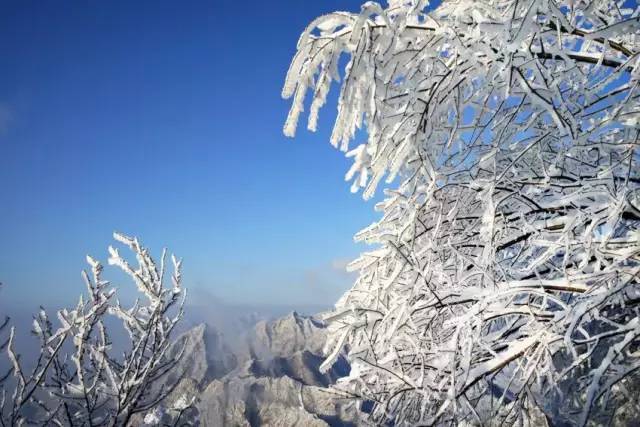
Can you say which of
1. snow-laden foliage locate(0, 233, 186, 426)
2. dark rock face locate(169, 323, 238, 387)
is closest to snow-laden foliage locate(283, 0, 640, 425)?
snow-laden foliage locate(0, 233, 186, 426)

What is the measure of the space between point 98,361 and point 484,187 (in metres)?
3.46

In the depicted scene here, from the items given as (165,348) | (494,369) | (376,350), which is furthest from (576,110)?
(165,348)

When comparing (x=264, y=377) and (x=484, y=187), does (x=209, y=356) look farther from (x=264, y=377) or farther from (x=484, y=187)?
(x=484, y=187)

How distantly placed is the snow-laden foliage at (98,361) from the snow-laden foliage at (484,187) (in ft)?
5.83

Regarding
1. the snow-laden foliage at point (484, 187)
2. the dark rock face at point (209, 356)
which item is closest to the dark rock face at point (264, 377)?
the dark rock face at point (209, 356)

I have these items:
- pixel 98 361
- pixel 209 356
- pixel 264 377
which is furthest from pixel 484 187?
pixel 209 356

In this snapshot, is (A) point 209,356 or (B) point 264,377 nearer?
(B) point 264,377

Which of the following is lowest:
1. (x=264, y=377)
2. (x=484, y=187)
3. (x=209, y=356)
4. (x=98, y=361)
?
(x=209, y=356)

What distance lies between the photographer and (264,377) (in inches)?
3521

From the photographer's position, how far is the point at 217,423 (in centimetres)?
7612

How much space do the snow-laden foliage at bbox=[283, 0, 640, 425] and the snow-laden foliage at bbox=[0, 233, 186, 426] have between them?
1.78 meters

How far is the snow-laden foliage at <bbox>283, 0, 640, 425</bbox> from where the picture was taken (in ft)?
6.45

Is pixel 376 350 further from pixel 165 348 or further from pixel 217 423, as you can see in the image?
pixel 217 423

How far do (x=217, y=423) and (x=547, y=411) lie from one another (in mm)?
85197
